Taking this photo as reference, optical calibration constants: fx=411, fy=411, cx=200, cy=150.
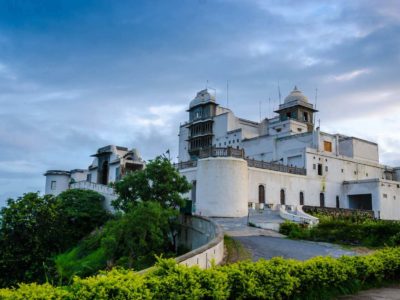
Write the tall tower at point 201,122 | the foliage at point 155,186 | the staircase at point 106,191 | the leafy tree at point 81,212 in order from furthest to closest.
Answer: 1. the tall tower at point 201,122
2. the staircase at point 106,191
3. the leafy tree at point 81,212
4. the foliage at point 155,186

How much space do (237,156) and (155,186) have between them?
36.2 feet

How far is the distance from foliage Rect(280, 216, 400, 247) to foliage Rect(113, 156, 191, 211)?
6.42 metres

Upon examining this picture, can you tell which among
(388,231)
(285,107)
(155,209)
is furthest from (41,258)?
(285,107)

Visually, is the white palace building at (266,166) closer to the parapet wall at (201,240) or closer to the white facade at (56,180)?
the white facade at (56,180)

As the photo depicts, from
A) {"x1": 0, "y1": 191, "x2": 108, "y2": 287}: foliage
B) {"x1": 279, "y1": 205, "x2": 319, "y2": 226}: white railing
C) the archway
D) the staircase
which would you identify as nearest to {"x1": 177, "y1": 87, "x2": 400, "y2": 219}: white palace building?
{"x1": 279, "y1": 205, "x2": 319, "y2": 226}: white railing

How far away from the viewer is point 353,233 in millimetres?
20047

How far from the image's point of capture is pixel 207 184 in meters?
30.5

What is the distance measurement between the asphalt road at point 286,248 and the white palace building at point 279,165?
403 inches

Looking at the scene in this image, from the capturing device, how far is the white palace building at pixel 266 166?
3066 centimetres

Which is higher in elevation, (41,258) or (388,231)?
(388,231)

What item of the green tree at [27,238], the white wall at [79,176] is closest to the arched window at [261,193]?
the green tree at [27,238]

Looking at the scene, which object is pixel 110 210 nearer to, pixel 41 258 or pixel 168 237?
pixel 41 258

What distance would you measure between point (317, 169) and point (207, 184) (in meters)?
14.0

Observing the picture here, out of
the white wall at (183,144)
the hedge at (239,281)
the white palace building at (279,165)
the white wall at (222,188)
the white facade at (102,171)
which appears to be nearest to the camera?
the hedge at (239,281)
